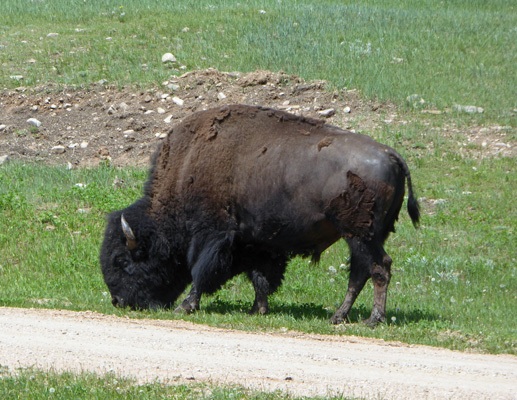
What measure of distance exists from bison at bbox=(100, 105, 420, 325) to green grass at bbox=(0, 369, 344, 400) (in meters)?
3.42

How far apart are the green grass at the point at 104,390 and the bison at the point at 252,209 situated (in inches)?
135

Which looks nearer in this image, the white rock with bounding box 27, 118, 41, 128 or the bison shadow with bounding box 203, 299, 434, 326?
the bison shadow with bounding box 203, 299, 434, 326

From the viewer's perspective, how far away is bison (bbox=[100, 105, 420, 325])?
8.66m

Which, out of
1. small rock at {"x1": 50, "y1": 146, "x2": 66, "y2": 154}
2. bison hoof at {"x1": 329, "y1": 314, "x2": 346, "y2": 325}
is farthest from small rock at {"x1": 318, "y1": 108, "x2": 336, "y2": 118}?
bison hoof at {"x1": 329, "y1": 314, "x2": 346, "y2": 325}

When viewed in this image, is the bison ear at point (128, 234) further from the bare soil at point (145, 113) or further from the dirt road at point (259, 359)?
the bare soil at point (145, 113)

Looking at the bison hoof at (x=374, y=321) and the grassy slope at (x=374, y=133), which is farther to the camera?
the grassy slope at (x=374, y=133)

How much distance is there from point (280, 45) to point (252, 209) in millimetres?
12295

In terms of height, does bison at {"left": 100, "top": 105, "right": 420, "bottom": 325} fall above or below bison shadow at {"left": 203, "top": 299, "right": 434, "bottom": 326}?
above

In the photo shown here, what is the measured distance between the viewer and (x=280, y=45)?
2075 cm

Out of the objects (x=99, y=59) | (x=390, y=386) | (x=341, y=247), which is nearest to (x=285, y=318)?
(x=390, y=386)

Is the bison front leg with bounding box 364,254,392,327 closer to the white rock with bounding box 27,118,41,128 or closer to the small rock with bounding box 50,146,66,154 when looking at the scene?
the small rock with bounding box 50,146,66,154

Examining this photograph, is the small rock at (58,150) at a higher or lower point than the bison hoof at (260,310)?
lower

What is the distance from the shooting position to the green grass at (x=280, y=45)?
18.8 meters

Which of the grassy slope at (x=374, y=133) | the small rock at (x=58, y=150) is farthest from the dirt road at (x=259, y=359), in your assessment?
the small rock at (x=58, y=150)
